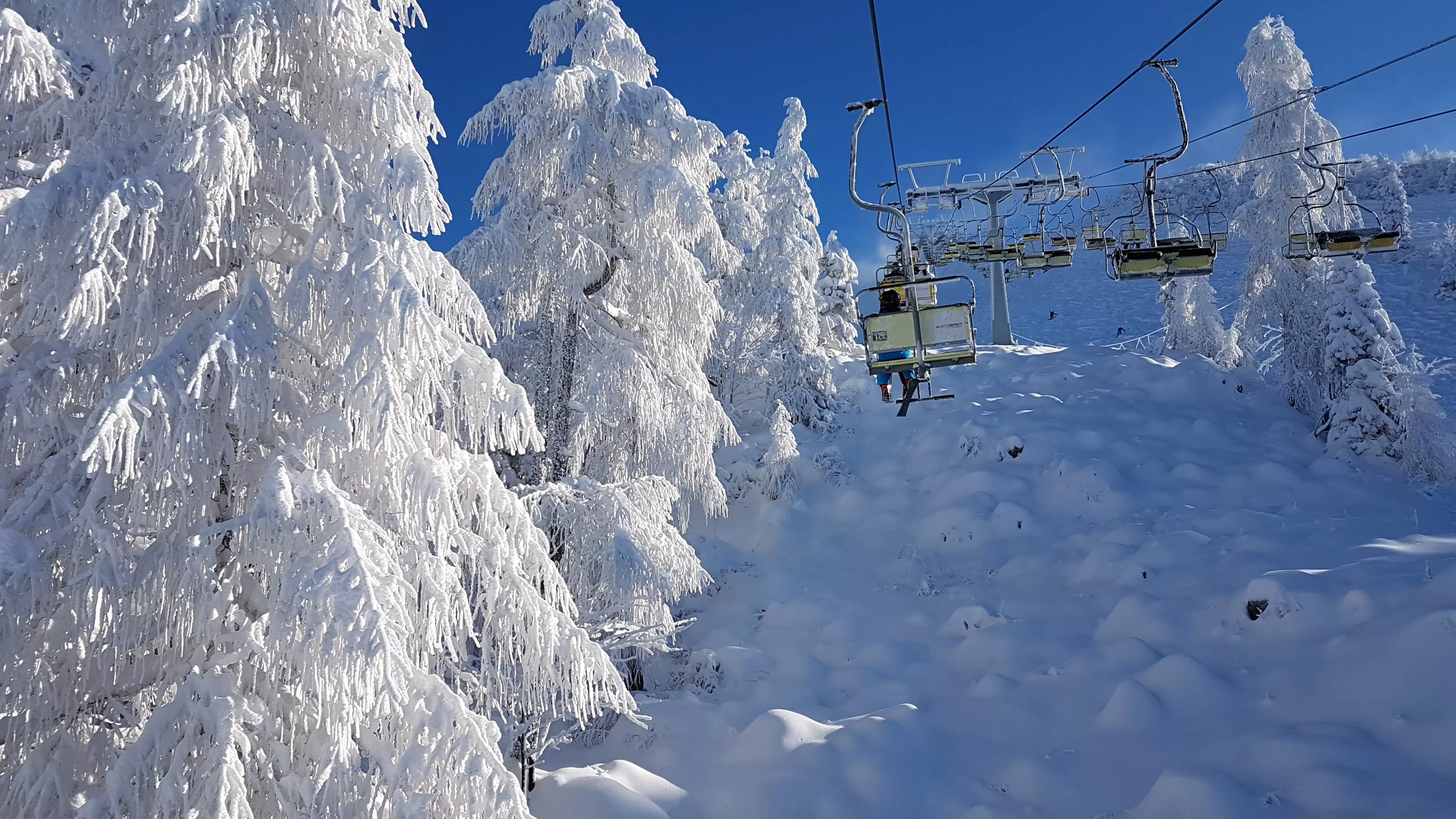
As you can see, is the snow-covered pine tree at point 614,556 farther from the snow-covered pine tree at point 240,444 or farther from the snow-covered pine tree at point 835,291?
the snow-covered pine tree at point 835,291

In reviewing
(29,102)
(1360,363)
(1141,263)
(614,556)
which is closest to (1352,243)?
(1141,263)

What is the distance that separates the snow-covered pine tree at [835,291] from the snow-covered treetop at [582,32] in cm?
1842

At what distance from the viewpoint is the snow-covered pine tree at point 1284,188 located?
66.3 ft

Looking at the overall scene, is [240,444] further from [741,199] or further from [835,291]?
[835,291]

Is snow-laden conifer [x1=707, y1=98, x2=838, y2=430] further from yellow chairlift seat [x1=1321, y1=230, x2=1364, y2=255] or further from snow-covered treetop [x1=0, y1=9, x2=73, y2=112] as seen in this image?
snow-covered treetop [x1=0, y1=9, x2=73, y2=112]

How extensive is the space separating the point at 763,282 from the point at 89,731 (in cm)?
2013

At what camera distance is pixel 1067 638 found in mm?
12961

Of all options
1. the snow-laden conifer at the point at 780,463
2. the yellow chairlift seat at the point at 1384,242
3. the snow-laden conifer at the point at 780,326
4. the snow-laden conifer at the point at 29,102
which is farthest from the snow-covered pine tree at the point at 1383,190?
the snow-laden conifer at the point at 29,102

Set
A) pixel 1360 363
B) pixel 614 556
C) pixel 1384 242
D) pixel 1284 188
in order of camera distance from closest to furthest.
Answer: pixel 614 556
pixel 1384 242
pixel 1360 363
pixel 1284 188

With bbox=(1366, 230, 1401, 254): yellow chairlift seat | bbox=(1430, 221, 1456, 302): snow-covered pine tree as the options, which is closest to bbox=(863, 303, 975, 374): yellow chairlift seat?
bbox=(1366, 230, 1401, 254): yellow chairlift seat

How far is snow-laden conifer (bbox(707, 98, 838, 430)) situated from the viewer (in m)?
22.5

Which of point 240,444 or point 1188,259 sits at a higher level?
point 1188,259

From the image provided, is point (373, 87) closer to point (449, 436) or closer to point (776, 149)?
point (449, 436)

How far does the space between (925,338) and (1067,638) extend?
7.48m
